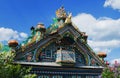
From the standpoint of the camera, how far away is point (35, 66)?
102 feet

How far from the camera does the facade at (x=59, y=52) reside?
31.3 metres

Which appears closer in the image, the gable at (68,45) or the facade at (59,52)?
the facade at (59,52)

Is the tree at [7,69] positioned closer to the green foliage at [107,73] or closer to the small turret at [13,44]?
the small turret at [13,44]

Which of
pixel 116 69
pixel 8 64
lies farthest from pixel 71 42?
pixel 8 64

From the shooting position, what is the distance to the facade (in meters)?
31.3

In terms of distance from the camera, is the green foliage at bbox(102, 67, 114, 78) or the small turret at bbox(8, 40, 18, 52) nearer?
the small turret at bbox(8, 40, 18, 52)

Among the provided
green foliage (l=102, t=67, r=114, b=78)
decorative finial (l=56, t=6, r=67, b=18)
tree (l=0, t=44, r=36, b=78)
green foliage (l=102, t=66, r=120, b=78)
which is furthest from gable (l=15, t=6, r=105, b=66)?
tree (l=0, t=44, r=36, b=78)

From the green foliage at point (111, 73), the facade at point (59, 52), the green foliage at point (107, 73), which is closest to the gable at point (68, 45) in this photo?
the facade at point (59, 52)

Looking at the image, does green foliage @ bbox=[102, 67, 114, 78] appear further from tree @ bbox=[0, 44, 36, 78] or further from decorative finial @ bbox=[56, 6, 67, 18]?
tree @ bbox=[0, 44, 36, 78]

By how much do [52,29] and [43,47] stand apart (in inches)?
93.7

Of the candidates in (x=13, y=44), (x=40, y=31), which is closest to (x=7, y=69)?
(x=13, y=44)

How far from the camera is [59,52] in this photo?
108 feet

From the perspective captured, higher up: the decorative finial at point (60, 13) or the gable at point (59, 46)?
the decorative finial at point (60, 13)

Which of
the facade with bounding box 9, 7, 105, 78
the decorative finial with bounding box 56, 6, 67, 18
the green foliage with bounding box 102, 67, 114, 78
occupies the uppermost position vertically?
the decorative finial with bounding box 56, 6, 67, 18
